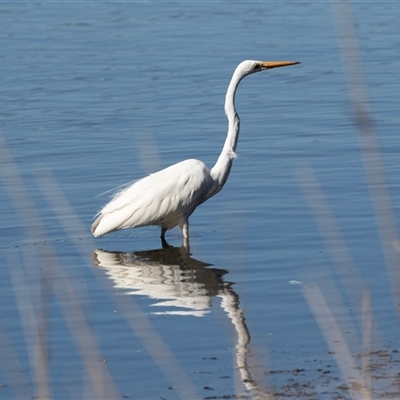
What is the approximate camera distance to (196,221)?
9414 millimetres

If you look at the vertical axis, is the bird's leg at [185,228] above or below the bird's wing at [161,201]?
below

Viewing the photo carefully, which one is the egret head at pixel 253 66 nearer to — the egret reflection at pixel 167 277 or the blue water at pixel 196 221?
the blue water at pixel 196 221

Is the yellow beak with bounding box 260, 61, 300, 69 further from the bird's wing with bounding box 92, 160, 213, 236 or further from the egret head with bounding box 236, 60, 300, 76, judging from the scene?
the bird's wing with bounding box 92, 160, 213, 236

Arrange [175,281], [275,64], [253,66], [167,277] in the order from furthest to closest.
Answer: [253,66] → [275,64] → [167,277] → [175,281]

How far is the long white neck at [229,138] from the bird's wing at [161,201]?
0.60ft

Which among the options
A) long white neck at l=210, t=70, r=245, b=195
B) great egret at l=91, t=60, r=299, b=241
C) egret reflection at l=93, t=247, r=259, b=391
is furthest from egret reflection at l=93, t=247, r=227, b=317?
long white neck at l=210, t=70, r=245, b=195

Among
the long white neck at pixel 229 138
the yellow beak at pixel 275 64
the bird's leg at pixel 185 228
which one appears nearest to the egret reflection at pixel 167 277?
the bird's leg at pixel 185 228

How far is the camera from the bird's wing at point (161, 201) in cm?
851

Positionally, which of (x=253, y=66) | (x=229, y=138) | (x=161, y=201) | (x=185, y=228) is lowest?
(x=185, y=228)

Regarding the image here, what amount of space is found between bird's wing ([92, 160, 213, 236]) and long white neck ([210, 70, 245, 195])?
18 cm

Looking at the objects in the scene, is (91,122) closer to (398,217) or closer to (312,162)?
(312,162)

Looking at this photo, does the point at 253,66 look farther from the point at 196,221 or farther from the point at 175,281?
the point at 175,281

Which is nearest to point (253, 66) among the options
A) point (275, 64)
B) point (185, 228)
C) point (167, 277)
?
point (275, 64)

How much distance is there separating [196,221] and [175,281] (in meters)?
1.86
